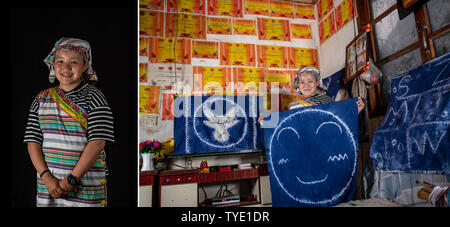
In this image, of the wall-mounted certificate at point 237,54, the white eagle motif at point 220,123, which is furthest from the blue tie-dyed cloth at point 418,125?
the wall-mounted certificate at point 237,54

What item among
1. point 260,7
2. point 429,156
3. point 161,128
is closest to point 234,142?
point 161,128

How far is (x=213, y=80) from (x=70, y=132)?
2.59m

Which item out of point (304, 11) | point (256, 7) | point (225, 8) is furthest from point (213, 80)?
point (304, 11)

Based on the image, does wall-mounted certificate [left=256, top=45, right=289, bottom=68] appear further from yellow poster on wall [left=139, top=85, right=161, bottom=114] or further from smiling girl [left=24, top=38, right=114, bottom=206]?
smiling girl [left=24, top=38, right=114, bottom=206]

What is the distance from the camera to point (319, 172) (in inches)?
76.4

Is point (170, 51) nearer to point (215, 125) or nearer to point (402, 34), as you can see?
point (215, 125)

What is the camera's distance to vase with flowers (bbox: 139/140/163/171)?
2646 mm

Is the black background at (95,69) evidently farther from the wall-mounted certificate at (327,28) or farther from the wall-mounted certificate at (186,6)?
the wall-mounted certificate at (327,28)

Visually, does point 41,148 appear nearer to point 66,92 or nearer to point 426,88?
point 66,92

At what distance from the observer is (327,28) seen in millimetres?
3422

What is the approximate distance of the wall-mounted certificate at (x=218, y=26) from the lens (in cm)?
338

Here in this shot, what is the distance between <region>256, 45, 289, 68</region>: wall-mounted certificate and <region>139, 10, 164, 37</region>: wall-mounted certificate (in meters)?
1.51

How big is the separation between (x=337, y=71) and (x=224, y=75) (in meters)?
1.59

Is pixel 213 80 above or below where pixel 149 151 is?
above
